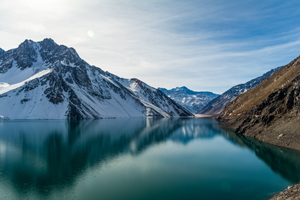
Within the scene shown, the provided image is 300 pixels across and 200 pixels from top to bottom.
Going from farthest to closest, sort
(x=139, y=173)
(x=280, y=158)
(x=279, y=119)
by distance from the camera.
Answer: (x=279, y=119) → (x=280, y=158) → (x=139, y=173)

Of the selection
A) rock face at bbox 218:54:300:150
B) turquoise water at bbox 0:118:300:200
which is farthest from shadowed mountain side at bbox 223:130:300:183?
rock face at bbox 218:54:300:150

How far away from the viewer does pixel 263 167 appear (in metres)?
58.4

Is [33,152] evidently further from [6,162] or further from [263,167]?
[263,167]

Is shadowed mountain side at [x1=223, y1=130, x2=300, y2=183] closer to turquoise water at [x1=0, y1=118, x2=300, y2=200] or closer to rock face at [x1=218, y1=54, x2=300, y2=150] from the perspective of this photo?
turquoise water at [x1=0, y1=118, x2=300, y2=200]

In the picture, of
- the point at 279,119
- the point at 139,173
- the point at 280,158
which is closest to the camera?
the point at 139,173

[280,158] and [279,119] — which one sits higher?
[279,119]

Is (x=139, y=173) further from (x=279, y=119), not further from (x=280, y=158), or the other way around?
(x=279, y=119)

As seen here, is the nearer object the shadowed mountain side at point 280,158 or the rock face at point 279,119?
the shadowed mountain side at point 280,158

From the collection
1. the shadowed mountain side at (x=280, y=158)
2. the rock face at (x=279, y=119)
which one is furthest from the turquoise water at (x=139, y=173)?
the rock face at (x=279, y=119)

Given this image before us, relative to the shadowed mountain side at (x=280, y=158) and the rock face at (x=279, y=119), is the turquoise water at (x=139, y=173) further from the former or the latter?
the rock face at (x=279, y=119)

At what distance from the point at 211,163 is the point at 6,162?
189 feet

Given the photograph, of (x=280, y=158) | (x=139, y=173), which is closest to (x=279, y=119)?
(x=280, y=158)

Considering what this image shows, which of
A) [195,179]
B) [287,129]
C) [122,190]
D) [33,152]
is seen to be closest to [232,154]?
[287,129]

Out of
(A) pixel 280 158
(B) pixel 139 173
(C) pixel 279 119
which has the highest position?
(C) pixel 279 119
